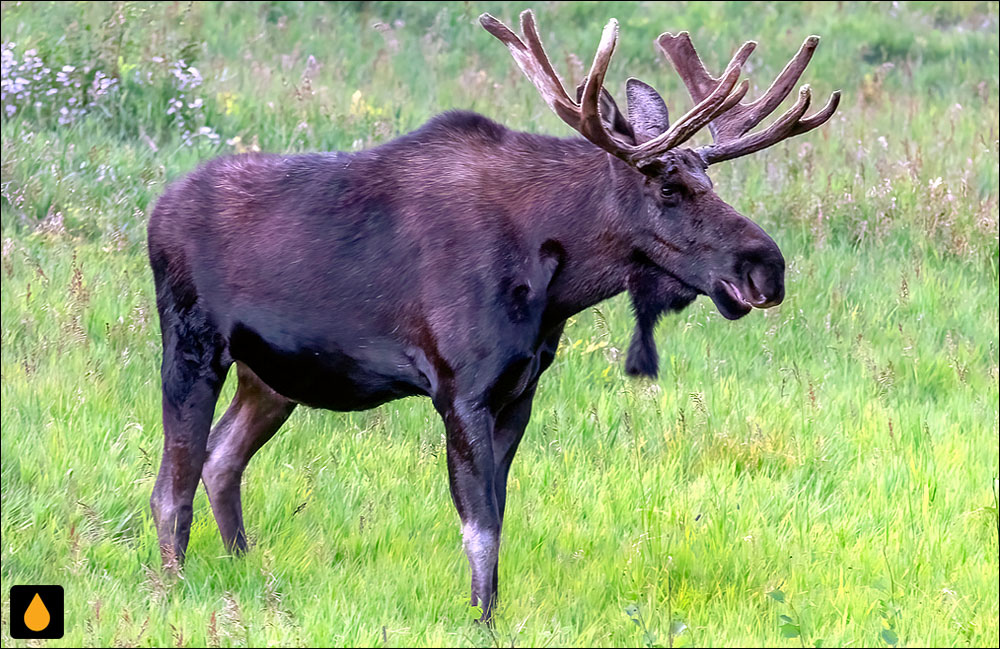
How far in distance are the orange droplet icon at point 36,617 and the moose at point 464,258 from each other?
0.46m

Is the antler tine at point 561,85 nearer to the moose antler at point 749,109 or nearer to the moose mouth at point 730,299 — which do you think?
the moose antler at point 749,109

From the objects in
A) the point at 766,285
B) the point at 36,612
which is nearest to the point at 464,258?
the point at 766,285

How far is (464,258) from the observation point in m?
4.16

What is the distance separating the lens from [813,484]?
5.52 m

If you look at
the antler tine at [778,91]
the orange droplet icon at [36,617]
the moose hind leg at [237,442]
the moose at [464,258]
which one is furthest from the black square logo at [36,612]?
the antler tine at [778,91]

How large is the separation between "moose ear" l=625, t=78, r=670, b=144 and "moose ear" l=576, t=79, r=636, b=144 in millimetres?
86

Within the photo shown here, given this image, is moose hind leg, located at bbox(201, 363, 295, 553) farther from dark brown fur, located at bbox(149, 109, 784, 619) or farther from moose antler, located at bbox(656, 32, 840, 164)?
moose antler, located at bbox(656, 32, 840, 164)

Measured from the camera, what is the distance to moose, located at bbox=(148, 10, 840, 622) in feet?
13.5

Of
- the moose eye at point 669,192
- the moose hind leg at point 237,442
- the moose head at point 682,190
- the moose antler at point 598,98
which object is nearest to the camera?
the moose antler at point 598,98

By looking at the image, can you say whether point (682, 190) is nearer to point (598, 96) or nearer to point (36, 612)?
point (598, 96)

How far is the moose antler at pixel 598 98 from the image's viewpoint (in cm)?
393

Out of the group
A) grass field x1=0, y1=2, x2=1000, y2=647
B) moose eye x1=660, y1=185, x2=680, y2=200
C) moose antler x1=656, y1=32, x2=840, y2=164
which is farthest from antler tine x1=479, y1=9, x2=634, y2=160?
grass field x1=0, y1=2, x2=1000, y2=647

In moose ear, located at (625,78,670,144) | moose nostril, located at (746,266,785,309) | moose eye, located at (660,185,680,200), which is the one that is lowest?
moose nostril, located at (746,266,785,309)

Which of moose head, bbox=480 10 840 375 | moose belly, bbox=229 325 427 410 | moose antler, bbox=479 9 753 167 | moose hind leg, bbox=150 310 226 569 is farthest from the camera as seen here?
moose hind leg, bbox=150 310 226 569
